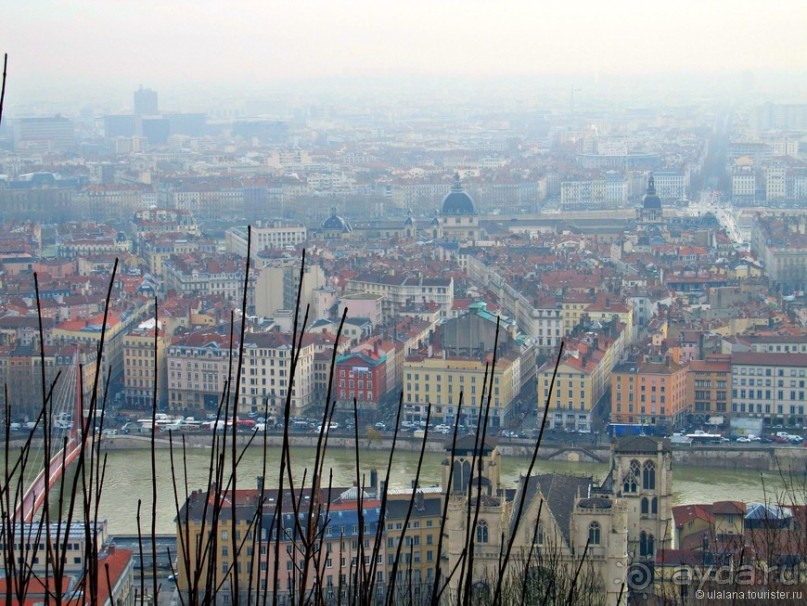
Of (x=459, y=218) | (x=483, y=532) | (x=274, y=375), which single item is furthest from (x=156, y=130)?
(x=483, y=532)

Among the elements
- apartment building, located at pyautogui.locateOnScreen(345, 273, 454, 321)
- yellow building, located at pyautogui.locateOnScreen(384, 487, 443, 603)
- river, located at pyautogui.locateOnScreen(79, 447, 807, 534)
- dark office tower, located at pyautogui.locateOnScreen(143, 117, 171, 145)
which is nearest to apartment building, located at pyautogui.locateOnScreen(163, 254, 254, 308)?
apartment building, located at pyautogui.locateOnScreen(345, 273, 454, 321)

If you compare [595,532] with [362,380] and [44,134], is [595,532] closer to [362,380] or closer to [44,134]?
[362,380]

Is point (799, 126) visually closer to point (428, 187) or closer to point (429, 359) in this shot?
point (428, 187)

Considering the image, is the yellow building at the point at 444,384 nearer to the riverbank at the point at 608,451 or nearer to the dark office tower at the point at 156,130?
the riverbank at the point at 608,451

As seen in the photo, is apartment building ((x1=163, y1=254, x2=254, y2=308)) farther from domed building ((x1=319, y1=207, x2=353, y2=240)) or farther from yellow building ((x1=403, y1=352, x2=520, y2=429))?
yellow building ((x1=403, y1=352, x2=520, y2=429))

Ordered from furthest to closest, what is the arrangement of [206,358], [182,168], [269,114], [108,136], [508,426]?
[269,114] < [108,136] < [182,168] < [206,358] < [508,426]

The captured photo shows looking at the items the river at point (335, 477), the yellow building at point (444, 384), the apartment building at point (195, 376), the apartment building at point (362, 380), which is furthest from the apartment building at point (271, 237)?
the river at point (335, 477)

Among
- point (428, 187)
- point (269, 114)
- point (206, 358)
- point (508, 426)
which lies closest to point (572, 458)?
point (508, 426)
